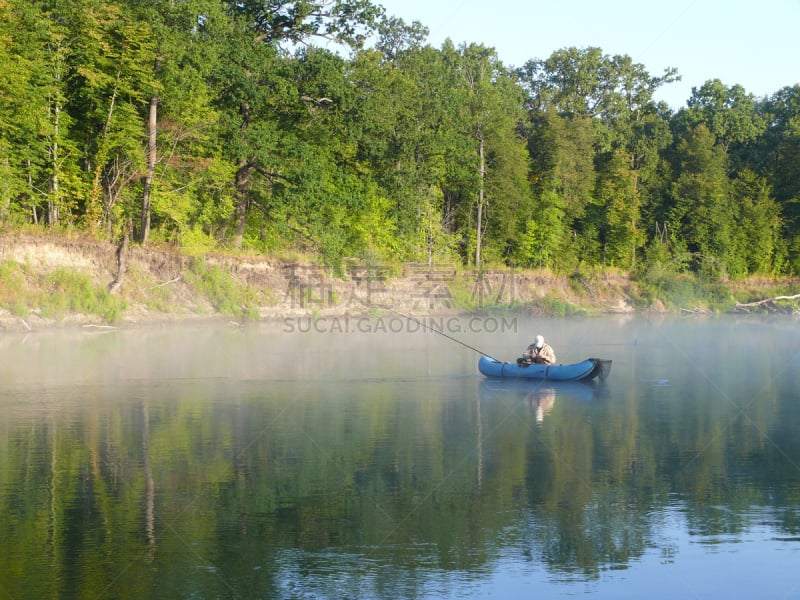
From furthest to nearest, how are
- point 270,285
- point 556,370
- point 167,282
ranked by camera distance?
point 270,285, point 167,282, point 556,370

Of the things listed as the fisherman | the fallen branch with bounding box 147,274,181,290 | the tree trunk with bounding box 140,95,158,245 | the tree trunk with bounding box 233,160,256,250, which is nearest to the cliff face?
the fallen branch with bounding box 147,274,181,290

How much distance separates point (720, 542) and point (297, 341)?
27.9 metres

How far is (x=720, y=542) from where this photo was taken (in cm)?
1121

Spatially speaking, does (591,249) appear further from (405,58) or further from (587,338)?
(587,338)

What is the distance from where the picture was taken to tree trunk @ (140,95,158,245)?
4503 centimetres

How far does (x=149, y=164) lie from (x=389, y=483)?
34365 millimetres

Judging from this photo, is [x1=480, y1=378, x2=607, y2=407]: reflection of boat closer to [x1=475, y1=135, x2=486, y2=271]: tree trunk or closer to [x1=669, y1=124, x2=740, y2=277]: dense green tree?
[x1=475, y1=135, x2=486, y2=271]: tree trunk

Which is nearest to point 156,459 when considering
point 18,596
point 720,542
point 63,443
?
point 63,443

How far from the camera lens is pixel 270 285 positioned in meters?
48.9

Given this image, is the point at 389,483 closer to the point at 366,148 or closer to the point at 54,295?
the point at 54,295

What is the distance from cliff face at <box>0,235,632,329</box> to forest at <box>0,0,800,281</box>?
1.28m

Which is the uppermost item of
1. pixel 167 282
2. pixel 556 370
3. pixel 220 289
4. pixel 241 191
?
pixel 241 191

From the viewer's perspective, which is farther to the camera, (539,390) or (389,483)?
(539,390)

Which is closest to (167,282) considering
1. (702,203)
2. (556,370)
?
(556,370)
